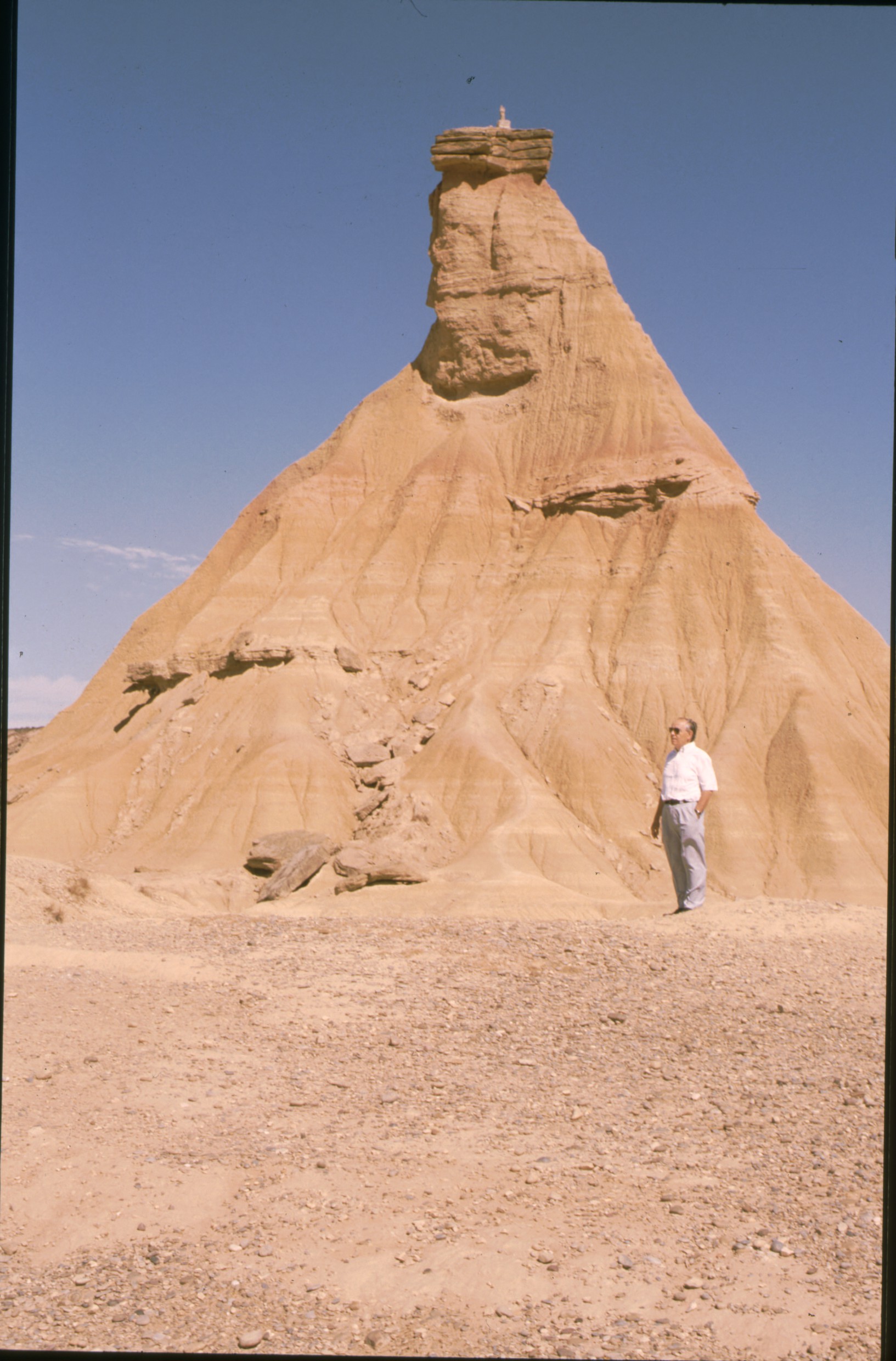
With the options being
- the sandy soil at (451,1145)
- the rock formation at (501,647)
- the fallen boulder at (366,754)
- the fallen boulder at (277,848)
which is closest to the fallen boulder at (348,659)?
the rock formation at (501,647)

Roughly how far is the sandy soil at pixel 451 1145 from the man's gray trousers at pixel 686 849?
1100mm

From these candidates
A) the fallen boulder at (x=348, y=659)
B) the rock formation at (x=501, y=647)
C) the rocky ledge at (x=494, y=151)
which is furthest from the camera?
the rocky ledge at (x=494, y=151)

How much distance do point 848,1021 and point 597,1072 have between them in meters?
2.31

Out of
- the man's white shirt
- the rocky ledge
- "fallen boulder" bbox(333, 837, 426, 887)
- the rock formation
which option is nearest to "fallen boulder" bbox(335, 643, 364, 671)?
the rock formation

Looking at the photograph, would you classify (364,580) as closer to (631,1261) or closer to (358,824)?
(358,824)

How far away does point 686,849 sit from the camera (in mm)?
12828

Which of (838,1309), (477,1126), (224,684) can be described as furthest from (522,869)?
(838,1309)

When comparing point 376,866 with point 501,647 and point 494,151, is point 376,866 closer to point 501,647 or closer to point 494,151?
point 501,647

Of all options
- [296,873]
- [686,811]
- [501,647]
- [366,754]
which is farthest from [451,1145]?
[501,647]

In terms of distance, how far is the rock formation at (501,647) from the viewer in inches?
1287

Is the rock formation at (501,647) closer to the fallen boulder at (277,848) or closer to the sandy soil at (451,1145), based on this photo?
the fallen boulder at (277,848)

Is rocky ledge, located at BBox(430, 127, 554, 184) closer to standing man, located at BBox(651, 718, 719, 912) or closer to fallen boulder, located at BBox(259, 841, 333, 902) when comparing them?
fallen boulder, located at BBox(259, 841, 333, 902)

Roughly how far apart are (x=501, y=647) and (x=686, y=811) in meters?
24.3

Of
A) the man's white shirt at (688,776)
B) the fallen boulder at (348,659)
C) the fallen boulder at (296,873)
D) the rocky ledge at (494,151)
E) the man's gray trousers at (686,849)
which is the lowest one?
the fallen boulder at (296,873)
